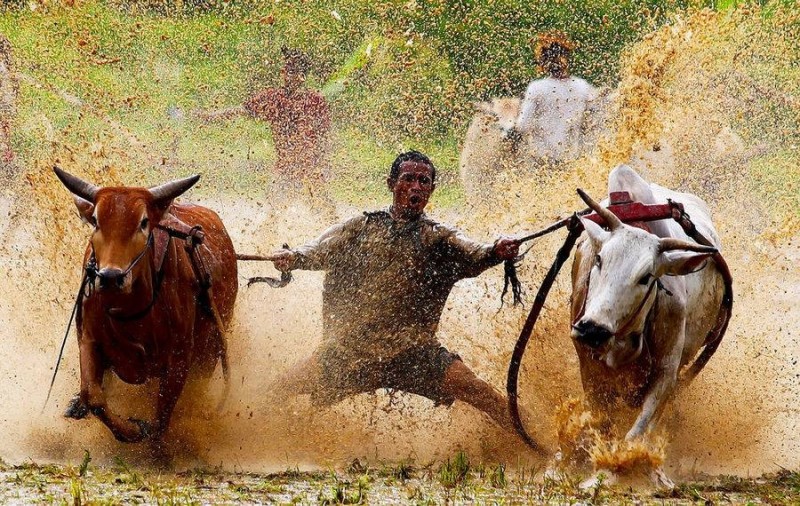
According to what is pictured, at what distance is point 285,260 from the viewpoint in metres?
6.89

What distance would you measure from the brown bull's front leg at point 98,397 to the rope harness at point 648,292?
1.76 metres

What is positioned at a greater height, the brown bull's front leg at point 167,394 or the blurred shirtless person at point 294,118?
the blurred shirtless person at point 294,118

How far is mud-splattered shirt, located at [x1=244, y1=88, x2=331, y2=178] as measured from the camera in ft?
→ 39.1

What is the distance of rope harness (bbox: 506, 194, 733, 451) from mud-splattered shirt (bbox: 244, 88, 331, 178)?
5387 millimetres

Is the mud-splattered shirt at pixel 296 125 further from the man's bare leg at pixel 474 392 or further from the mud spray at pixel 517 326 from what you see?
the man's bare leg at pixel 474 392

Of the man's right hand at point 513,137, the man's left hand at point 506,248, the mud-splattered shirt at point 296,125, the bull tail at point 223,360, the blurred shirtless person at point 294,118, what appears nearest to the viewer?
the man's left hand at point 506,248

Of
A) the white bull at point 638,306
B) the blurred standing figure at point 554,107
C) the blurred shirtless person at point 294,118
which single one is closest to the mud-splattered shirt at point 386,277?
the white bull at point 638,306

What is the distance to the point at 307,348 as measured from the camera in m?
7.68

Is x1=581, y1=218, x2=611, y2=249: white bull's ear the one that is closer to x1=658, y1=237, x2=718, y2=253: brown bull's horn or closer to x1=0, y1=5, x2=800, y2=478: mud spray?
x1=658, y1=237, x2=718, y2=253: brown bull's horn

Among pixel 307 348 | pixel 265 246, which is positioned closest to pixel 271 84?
pixel 265 246

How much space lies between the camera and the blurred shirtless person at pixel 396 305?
689 cm

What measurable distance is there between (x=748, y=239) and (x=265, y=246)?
3.10m

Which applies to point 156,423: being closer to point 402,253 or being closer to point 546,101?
point 402,253

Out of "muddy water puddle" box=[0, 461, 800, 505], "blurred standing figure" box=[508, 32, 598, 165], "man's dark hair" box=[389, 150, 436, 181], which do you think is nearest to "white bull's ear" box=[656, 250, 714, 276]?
"muddy water puddle" box=[0, 461, 800, 505]
